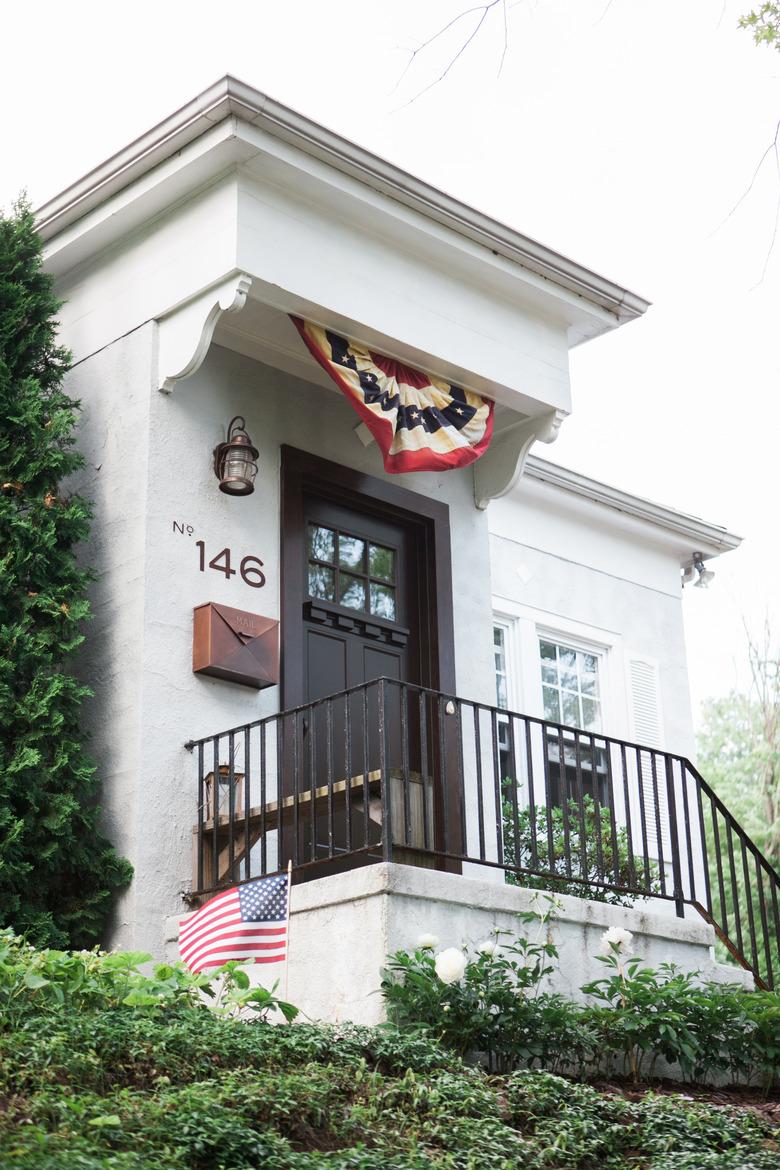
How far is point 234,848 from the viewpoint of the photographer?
6.80 m

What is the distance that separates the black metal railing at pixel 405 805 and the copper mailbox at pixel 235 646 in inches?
11.4

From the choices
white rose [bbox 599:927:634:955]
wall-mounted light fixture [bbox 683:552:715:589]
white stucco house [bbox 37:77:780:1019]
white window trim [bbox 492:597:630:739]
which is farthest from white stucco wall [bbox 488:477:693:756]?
white rose [bbox 599:927:634:955]

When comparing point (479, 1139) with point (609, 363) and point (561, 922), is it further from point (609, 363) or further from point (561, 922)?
point (609, 363)

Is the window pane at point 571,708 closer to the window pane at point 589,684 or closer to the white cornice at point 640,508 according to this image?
the window pane at point 589,684

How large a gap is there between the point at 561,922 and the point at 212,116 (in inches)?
167

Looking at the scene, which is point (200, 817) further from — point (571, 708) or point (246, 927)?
point (571, 708)

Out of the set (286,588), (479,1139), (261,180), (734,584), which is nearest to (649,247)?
(261,180)

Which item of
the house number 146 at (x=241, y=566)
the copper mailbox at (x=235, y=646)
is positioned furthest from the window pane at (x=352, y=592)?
the copper mailbox at (x=235, y=646)

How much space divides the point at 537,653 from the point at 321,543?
3181 millimetres

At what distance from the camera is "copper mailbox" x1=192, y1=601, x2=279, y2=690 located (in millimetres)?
7188

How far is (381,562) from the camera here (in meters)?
8.62

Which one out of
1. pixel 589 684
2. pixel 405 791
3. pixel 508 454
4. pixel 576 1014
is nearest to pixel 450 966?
pixel 576 1014

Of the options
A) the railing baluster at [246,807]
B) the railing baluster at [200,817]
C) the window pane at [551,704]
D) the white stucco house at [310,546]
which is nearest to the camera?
the railing baluster at [246,807]

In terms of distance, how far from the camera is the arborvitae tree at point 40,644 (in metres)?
6.50
